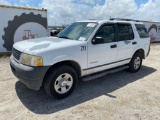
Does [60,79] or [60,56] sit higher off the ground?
[60,56]

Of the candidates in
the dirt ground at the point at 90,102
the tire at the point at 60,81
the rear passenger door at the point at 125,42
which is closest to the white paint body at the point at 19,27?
the dirt ground at the point at 90,102

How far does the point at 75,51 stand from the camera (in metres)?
3.87

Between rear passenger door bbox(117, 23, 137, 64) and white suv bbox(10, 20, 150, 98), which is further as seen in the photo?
rear passenger door bbox(117, 23, 137, 64)

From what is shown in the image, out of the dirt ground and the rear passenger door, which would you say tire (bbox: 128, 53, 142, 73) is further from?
the dirt ground

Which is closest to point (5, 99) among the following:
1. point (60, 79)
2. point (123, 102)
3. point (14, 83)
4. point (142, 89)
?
point (14, 83)

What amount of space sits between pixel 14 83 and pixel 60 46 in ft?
6.81

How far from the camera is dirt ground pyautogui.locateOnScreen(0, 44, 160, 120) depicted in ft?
10.7

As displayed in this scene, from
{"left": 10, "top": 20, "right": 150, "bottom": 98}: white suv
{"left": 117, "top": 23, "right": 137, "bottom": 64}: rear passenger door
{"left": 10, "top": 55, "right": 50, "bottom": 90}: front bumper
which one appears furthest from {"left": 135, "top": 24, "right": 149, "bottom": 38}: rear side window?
{"left": 10, "top": 55, "right": 50, "bottom": 90}: front bumper

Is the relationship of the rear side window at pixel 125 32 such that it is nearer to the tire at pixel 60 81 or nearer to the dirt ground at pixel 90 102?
the dirt ground at pixel 90 102

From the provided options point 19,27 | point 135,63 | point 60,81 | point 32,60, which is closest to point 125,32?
point 135,63

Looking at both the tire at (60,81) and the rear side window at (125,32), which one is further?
the rear side window at (125,32)

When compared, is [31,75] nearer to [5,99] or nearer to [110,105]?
[5,99]

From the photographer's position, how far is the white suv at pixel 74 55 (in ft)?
11.2

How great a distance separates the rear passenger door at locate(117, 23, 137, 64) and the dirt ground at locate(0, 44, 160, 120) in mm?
795
